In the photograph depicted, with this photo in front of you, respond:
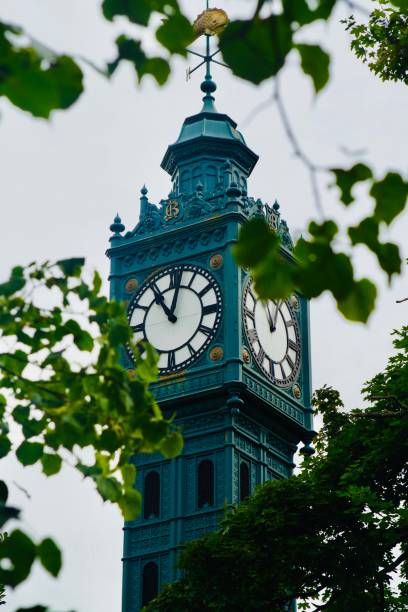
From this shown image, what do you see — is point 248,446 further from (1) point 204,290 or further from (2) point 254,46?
(2) point 254,46

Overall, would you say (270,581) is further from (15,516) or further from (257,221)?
(257,221)

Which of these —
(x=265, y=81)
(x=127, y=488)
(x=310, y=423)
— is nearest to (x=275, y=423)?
(x=310, y=423)

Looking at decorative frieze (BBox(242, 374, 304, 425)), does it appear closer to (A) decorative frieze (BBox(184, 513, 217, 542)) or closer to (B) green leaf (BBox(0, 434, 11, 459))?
(A) decorative frieze (BBox(184, 513, 217, 542))

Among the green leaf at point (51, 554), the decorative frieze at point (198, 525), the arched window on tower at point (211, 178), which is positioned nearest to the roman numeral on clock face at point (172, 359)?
the decorative frieze at point (198, 525)

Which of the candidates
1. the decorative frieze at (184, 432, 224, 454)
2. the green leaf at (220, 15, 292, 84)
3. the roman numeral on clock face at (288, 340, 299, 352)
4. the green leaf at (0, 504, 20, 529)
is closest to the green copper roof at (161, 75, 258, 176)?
the roman numeral on clock face at (288, 340, 299, 352)

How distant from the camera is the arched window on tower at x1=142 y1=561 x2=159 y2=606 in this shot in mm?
40625

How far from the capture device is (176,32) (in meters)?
5.67

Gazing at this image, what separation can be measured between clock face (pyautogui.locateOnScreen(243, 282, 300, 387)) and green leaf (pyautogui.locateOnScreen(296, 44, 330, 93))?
37026mm

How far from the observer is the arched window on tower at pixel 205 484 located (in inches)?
1622

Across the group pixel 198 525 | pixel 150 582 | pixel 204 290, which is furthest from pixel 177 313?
pixel 150 582

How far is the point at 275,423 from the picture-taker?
43.8 m

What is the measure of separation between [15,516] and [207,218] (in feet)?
124

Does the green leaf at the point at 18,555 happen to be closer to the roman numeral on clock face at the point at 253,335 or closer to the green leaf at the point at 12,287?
the green leaf at the point at 12,287

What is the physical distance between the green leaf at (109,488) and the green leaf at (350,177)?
296 centimetres
